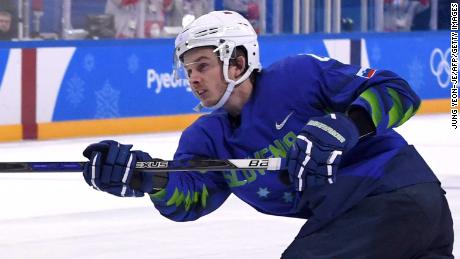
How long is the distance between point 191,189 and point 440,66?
420 inches

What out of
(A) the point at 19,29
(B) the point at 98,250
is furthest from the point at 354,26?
(B) the point at 98,250

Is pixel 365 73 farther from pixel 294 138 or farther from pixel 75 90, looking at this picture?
pixel 75 90

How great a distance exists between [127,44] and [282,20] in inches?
79.9

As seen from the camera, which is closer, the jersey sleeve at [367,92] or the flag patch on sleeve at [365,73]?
the jersey sleeve at [367,92]

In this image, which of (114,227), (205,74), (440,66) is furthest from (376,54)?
(205,74)

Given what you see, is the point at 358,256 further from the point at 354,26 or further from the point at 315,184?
the point at 354,26

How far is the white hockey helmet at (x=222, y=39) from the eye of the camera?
322cm

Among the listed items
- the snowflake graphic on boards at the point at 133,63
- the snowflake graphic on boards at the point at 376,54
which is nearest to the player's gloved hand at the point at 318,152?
the snowflake graphic on boards at the point at 133,63

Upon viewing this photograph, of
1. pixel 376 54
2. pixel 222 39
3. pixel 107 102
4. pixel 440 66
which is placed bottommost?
pixel 107 102

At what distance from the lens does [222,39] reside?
10.6 feet

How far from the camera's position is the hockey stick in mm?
3139

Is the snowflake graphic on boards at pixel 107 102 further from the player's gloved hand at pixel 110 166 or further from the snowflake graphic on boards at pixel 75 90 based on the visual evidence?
the player's gloved hand at pixel 110 166

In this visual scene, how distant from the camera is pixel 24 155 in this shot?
9.14 m

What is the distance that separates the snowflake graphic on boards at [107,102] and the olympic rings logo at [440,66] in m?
4.12
